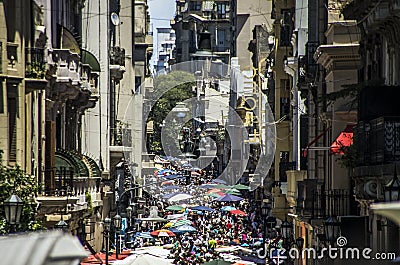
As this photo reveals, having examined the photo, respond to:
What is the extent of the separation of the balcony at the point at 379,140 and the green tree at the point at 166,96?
75.5 meters

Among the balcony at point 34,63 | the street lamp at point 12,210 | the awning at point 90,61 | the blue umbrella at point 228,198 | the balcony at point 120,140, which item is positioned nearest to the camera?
the street lamp at point 12,210

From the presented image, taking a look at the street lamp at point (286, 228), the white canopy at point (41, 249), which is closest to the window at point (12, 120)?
the street lamp at point (286, 228)

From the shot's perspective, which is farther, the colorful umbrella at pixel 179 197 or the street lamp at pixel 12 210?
the colorful umbrella at pixel 179 197

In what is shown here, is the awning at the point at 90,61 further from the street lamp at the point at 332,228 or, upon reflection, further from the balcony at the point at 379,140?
the balcony at the point at 379,140

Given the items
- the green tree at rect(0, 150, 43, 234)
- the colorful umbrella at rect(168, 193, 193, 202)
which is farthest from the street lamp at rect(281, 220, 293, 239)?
the colorful umbrella at rect(168, 193, 193, 202)

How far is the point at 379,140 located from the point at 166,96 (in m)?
113

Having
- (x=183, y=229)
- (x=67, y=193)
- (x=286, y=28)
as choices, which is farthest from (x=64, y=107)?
(x=183, y=229)

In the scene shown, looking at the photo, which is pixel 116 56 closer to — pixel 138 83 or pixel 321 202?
pixel 138 83

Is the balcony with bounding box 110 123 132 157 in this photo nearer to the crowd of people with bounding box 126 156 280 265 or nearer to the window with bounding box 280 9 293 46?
the crowd of people with bounding box 126 156 280 265

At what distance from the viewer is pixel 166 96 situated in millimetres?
132500

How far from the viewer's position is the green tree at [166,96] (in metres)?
114

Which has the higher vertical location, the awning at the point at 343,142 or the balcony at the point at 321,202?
the awning at the point at 343,142

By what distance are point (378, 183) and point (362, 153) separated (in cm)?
91

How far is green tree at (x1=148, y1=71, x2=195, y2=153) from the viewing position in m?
114
